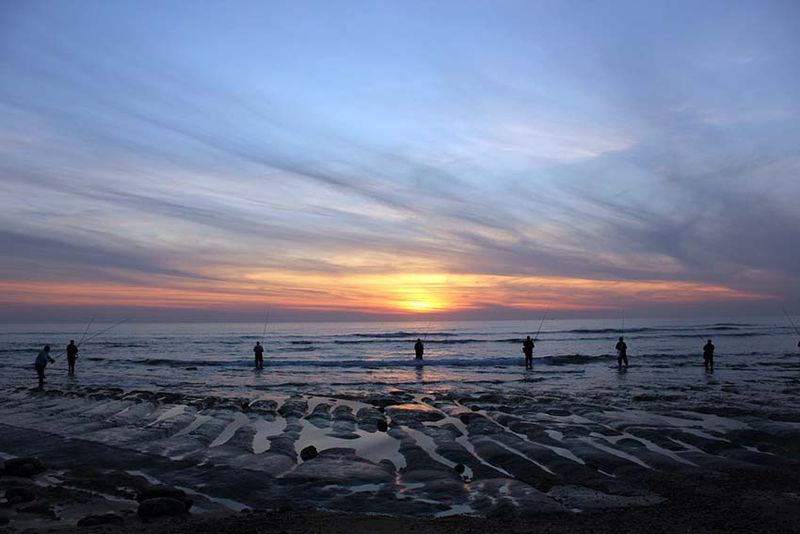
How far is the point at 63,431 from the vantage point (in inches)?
566

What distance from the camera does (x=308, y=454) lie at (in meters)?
11.4

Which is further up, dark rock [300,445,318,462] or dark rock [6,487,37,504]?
dark rock [6,487,37,504]

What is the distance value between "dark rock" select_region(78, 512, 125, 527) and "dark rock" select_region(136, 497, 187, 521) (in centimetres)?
27

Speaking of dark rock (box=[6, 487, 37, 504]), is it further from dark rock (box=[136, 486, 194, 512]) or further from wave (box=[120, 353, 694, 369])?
wave (box=[120, 353, 694, 369])

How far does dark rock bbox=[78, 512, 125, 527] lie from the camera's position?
23.0 ft

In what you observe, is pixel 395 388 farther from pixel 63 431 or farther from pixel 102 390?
pixel 63 431

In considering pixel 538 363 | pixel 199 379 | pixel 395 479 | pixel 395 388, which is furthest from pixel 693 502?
pixel 538 363

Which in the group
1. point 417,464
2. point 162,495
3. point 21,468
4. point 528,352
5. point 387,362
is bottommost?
point 387,362

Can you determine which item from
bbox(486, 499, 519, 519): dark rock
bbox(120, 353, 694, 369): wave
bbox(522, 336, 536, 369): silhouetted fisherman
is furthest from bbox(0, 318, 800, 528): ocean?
bbox(120, 353, 694, 369): wave

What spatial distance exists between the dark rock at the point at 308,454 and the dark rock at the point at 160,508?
3.83 meters

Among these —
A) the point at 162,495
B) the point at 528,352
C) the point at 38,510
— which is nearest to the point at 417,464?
the point at 162,495

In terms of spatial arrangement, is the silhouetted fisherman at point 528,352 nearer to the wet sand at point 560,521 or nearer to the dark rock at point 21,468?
the wet sand at point 560,521

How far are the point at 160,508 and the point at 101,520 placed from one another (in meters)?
0.71

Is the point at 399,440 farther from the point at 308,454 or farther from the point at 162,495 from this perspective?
the point at 162,495
